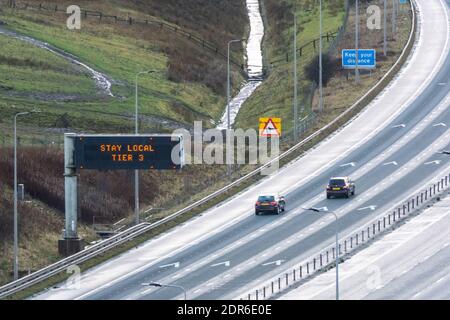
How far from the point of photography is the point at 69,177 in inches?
3839

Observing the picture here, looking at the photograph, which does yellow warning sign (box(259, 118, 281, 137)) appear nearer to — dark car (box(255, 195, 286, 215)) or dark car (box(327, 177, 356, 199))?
dark car (box(327, 177, 356, 199))

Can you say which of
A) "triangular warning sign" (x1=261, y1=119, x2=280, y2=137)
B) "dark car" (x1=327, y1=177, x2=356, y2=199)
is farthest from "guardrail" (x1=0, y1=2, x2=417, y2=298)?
"dark car" (x1=327, y1=177, x2=356, y2=199)

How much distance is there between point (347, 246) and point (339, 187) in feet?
40.7

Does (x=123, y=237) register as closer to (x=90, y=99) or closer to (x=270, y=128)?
(x=270, y=128)

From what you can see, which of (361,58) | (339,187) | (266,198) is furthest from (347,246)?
(361,58)

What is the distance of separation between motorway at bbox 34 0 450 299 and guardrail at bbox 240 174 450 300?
0.92 metres

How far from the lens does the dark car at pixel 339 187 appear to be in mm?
106312

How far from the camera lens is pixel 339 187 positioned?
4186 inches

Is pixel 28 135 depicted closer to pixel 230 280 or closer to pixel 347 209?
pixel 347 209

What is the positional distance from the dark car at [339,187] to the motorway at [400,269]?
739 centimetres
